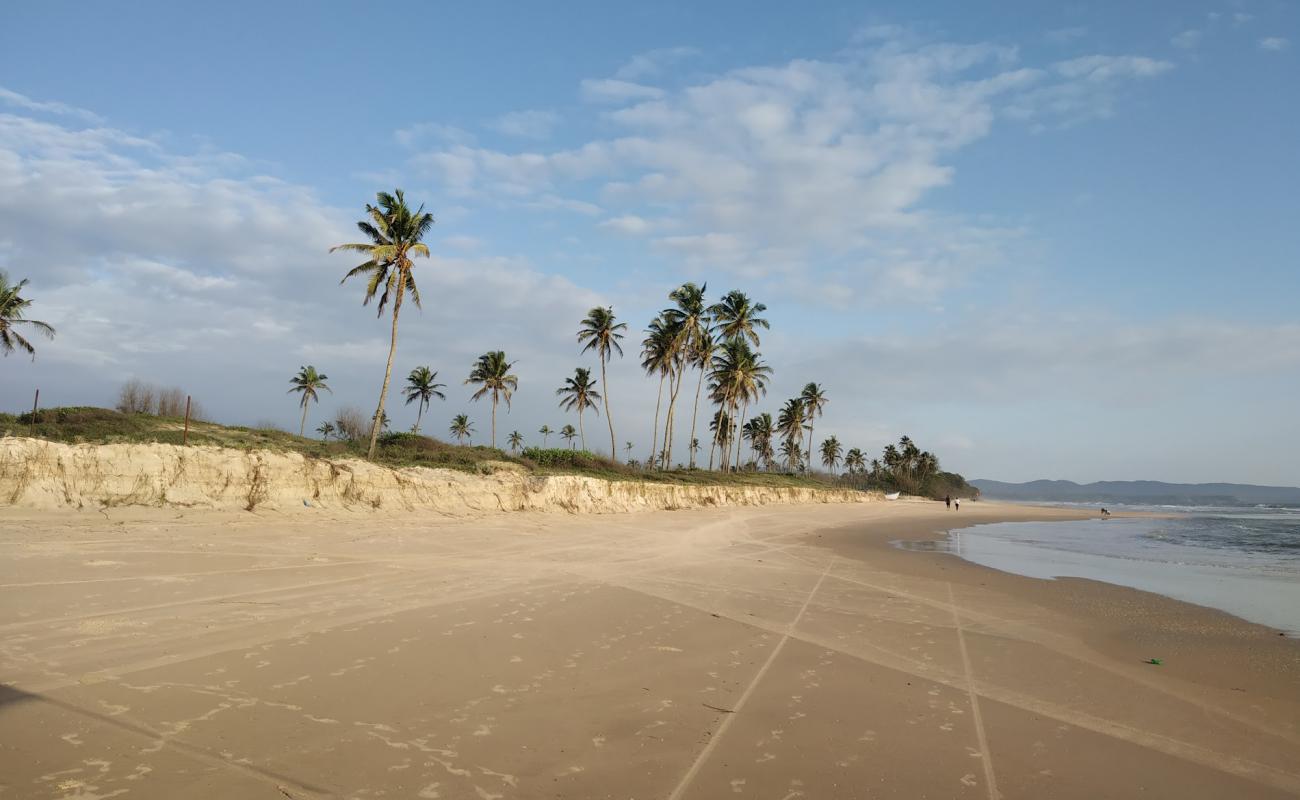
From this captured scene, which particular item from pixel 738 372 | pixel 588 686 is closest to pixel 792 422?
pixel 738 372

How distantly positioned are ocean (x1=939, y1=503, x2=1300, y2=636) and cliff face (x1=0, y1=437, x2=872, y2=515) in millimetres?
17021

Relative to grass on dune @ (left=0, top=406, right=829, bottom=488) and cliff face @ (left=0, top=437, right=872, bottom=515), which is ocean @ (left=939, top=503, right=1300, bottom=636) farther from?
grass on dune @ (left=0, top=406, right=829, bottom=488)

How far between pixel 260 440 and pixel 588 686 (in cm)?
1947

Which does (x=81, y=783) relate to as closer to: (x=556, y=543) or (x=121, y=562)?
(x=121, y=562)

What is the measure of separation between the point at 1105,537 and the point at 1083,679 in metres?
30.2

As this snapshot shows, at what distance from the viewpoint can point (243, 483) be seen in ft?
57.7

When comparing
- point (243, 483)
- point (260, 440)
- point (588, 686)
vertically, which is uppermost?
point (260, 440)

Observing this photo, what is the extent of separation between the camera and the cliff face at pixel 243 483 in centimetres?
1467

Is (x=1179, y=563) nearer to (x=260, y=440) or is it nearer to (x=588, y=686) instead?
(x=588, y=686)

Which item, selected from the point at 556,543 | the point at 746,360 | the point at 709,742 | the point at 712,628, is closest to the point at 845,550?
the point at 556,543

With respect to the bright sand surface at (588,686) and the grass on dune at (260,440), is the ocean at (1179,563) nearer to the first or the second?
the bright sand surface at (588,686)

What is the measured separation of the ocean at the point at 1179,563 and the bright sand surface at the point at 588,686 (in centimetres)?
236

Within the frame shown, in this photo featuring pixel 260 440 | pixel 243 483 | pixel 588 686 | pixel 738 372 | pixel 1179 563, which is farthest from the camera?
pixel 738 372

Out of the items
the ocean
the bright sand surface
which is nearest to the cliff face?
the bright sand surface
